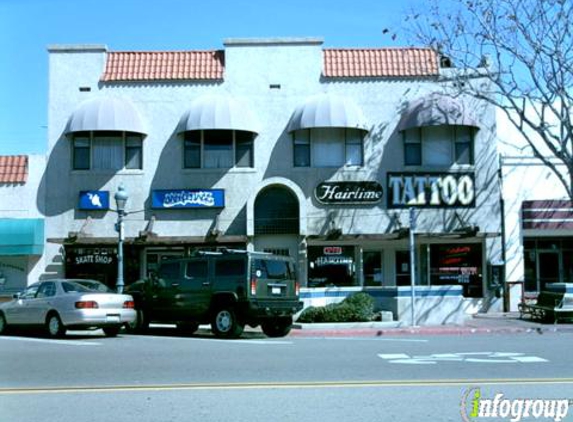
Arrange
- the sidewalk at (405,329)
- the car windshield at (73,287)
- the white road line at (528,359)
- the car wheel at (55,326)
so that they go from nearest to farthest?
the white road line at (528,359) < the car wheel at (55,326) < the car windshield at (73,287) < the sidewalk at (405,329)

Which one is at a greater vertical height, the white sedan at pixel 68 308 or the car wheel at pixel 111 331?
the white sedan at pixel 68 308

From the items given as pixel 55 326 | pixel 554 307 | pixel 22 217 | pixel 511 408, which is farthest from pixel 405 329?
pixel 22 217

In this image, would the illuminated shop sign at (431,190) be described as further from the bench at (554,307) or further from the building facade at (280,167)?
the bench at (554,307)

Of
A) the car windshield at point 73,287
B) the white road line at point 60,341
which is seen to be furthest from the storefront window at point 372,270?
the white road line at point 60,341

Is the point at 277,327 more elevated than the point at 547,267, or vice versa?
the point at 547,267

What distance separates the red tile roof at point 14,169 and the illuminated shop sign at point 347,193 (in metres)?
10.7

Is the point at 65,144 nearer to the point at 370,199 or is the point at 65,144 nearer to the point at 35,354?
the point at 370,199

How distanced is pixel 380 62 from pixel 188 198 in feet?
28.8

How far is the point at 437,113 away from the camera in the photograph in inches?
997

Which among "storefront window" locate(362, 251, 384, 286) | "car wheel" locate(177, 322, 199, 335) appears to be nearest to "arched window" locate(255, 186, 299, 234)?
"storefront window" locate(362, 251, 384, 286)

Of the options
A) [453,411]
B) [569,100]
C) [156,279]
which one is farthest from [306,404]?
[569,100]

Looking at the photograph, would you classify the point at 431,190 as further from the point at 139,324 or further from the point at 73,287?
the point at 73,287

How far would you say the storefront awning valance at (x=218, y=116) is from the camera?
25.3 meters

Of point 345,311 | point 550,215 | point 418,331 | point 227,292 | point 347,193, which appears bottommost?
point 418,331
